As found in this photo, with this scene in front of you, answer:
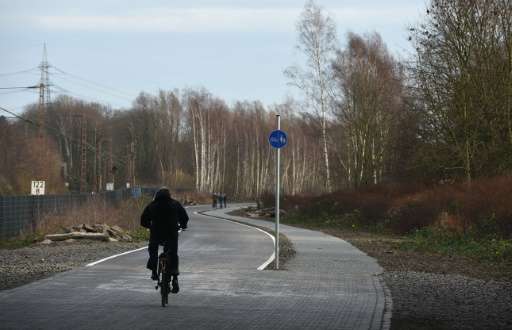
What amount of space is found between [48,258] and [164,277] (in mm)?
10088

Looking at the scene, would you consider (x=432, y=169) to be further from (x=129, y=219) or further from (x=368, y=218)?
(x=129, y=219)

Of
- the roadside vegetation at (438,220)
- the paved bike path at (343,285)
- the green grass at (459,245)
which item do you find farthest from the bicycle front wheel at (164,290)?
the green grass at (459,245)

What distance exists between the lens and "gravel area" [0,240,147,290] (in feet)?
50.6

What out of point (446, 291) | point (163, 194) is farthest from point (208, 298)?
point (446, 291)

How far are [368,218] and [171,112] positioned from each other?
260 feet

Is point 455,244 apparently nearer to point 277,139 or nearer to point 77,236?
point 277,139

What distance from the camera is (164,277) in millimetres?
11242

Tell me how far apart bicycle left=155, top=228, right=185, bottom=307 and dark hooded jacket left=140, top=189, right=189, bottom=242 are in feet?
1.06

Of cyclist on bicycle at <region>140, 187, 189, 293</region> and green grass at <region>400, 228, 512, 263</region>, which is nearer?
cyclist on bicycle at <region>140, 187, 189, 293</region>

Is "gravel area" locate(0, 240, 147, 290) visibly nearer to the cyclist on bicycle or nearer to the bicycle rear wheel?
the cyclist on bicycle

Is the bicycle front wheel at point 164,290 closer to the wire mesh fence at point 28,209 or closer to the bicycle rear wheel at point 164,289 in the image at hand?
the bicycle rear wheel at point 164,289

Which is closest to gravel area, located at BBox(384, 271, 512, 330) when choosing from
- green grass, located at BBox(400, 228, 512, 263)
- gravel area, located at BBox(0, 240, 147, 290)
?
green grass, located at BBox(400, 228, 512, 263)

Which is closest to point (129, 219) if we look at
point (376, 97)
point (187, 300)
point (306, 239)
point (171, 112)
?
point (306, 239)

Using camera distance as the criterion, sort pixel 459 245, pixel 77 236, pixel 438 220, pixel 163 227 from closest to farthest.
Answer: pixel 163 227 → pixel 459 245 → pixel 77 236 → pixel 438 220
